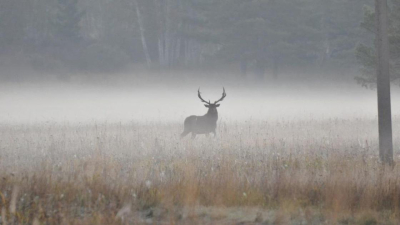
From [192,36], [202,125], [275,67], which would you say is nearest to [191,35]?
[192,36]

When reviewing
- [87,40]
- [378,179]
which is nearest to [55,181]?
[378,179]

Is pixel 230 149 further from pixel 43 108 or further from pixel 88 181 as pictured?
pixel 43 108

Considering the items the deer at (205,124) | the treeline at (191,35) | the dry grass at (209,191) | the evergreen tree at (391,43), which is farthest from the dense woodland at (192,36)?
the dry grass at (209,191)

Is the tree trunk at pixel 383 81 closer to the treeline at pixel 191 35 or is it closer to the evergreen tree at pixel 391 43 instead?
the evergreen tree at pixel 391 43

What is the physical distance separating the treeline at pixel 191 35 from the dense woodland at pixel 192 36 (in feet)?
0.28

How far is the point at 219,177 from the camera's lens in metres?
9.14

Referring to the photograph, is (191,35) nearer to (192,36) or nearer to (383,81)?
(192,36)

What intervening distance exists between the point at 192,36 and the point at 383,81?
41579mm

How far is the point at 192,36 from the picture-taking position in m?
51.8

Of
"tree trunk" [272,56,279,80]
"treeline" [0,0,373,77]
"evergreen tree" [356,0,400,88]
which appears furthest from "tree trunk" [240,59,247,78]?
"evergreen tree" [356,0,400,88]

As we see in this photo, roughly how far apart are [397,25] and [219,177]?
1515 centimetres

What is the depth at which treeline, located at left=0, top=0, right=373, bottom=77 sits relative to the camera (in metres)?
49.8

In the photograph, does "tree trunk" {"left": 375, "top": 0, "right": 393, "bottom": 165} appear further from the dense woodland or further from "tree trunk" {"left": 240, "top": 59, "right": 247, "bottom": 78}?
"tree trunk" {"left": 240, "top": 59, "right": 247, "bottom": 78}

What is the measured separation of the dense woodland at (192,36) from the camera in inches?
1961
